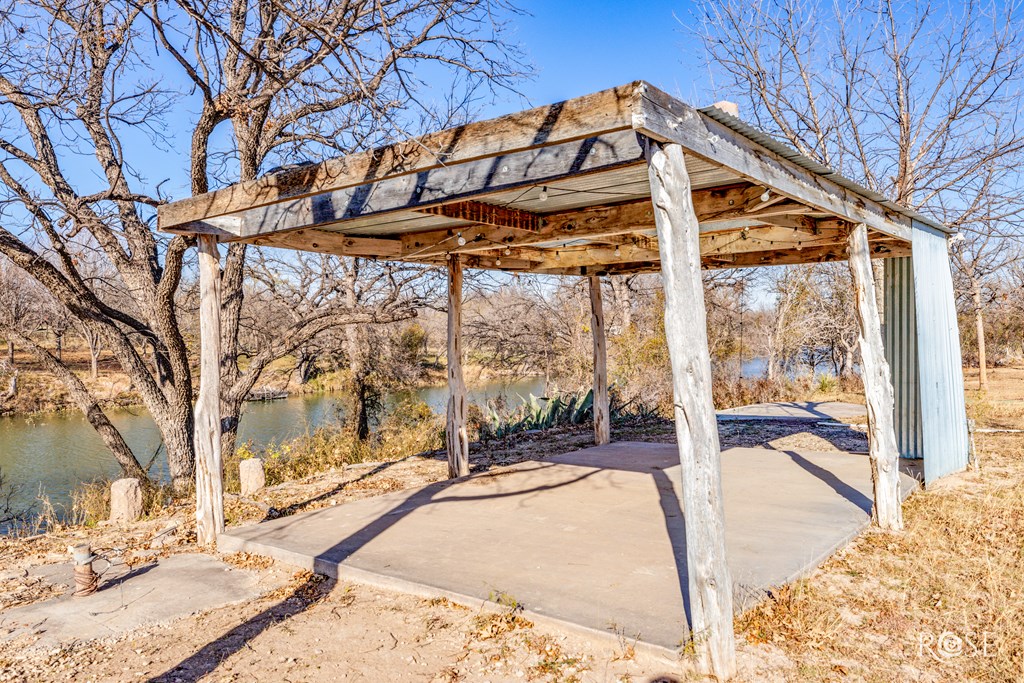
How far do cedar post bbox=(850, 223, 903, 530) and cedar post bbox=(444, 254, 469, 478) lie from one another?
3660mm

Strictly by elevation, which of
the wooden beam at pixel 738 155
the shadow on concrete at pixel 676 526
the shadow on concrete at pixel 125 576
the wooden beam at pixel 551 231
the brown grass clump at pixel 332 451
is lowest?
the shadow on concrete at pixel 676 526

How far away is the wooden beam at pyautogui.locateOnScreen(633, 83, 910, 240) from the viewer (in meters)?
2.81

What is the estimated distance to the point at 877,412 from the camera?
5109 millimetres

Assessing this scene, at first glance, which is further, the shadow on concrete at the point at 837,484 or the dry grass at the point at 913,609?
the shadow on concrete at the point at 837,484

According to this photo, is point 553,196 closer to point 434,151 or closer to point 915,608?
point 434,151

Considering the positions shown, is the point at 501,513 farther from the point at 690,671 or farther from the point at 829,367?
the point at 829,367

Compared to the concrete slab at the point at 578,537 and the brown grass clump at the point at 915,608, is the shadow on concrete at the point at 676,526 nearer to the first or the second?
the concrete slab at the point at 578,537

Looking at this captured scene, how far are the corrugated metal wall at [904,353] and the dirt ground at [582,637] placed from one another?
7.19ft

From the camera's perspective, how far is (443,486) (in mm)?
6660

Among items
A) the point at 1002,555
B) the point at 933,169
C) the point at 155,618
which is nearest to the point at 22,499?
the point at 155,618

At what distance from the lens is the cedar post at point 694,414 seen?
291 cm

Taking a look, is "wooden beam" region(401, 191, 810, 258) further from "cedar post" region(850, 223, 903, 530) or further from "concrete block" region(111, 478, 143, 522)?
"concrete block" region(111, 478, 143, 522)

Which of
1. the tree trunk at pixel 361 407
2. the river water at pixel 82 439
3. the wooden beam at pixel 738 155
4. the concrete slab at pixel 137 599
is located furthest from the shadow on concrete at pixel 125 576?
the tree trunk at pixel 361 407

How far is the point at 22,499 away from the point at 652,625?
984 centimetres
